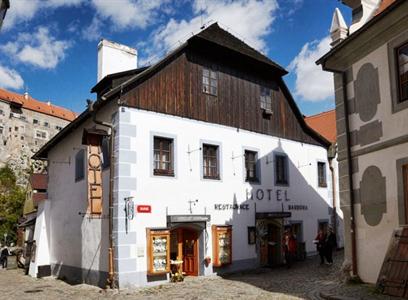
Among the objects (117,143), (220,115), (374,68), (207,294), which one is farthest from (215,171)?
(374,68)

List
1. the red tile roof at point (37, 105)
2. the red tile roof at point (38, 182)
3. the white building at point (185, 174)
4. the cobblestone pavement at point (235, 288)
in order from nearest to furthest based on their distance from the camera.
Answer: the cobblestone pavement at point (235, 288) < the white building at point (185, 174) < the red tile roof at point (38, 182) < the red tile roof at point (37, 105)

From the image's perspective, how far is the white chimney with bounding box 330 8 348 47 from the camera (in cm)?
1302

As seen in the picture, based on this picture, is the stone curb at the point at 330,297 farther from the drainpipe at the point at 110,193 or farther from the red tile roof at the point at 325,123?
the red tile roof at the point at 325,123

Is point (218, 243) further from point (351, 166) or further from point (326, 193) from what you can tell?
point (326, 193)

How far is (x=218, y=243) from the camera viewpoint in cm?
1694

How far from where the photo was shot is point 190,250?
1688 cm

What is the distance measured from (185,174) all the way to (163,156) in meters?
1.04

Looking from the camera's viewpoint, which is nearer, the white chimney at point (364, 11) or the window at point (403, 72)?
the window at point (403, 72)

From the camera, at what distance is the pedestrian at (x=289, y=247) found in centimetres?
1870

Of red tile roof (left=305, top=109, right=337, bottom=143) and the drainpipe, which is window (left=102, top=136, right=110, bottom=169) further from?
red tile roof (left=305, top=109, right=337, bottom=143)

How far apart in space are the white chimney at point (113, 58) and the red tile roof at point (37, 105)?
70.5 meters

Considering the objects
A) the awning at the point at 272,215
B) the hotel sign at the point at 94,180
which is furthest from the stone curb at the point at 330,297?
the hotel sign at the point at 94,180

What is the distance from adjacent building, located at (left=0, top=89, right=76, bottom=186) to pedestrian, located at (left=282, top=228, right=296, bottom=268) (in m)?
66.4

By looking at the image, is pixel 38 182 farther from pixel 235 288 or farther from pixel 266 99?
pixel 235 288
